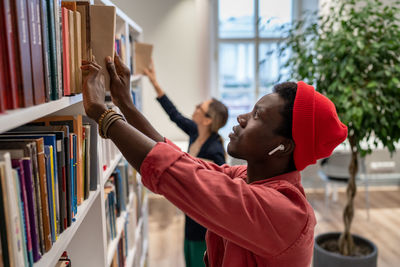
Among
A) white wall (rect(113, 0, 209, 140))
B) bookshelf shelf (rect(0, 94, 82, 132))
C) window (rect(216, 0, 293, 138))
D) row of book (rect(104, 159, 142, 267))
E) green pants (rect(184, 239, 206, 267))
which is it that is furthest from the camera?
window (rect(216, 0, 293, 138))

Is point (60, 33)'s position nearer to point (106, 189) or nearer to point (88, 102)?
point (88, 102)

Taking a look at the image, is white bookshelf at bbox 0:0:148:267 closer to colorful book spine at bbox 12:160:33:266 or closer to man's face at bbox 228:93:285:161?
colorful book spine at bbox 12:160:33:266

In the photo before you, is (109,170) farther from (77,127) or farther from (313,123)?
(313,123)

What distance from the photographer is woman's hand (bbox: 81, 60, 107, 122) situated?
3.00ft

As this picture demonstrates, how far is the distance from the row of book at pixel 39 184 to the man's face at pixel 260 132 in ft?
1.43

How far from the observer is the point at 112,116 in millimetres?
869

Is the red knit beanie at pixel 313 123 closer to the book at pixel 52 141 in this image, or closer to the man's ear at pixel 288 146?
the man's ear at pixel 288 146

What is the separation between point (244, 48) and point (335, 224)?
2701 mm

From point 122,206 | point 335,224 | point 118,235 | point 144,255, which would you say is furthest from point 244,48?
point 118,235

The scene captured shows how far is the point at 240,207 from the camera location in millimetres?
839

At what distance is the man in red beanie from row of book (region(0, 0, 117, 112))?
0.21 ft

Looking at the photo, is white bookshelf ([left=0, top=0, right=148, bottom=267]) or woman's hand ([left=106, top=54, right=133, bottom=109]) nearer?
white bookshelf ([left=0, top=0, right=148, bottom=267])

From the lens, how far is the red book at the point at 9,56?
25.4 inches

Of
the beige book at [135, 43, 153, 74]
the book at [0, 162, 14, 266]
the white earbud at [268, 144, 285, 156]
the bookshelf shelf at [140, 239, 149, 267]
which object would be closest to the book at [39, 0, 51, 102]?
the book at [0, 162, 14, 266]
